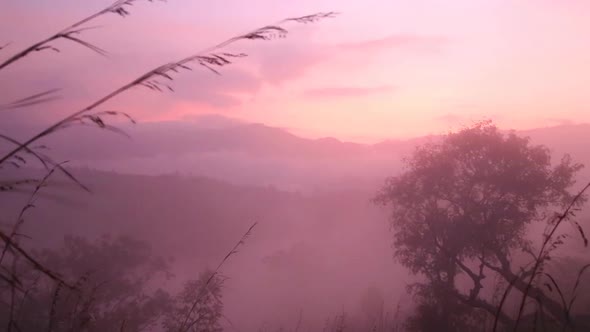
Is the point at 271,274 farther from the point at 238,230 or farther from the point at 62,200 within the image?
the point at 62,200

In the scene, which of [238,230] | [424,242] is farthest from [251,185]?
[424,242]

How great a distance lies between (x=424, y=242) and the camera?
60.7 feet

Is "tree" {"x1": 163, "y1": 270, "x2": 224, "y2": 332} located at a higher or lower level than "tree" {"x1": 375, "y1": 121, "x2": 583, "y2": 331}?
lower

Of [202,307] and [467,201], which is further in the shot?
[202,307]

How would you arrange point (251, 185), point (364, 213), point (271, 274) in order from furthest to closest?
1. point (251, 185)
2. point (364, 213)
3. point (271, 274)

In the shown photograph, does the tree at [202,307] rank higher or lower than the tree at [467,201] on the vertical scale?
lower

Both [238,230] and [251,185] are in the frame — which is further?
[251,185]

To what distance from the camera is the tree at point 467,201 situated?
55.7 feet

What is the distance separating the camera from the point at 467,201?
17.9 meters

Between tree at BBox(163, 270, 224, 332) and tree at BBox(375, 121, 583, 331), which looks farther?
tree at BBox(375, 121, 583, 331)

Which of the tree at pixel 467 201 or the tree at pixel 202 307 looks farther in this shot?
the tree at pixel 467 201

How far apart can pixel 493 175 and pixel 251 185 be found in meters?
153

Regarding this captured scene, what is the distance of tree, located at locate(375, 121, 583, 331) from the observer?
1697 cm

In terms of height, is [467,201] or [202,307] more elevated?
[467,201]
